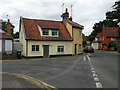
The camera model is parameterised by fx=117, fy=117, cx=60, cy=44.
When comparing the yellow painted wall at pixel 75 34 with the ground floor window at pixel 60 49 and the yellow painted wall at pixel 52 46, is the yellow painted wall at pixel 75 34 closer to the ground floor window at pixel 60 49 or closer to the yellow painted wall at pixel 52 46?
the yellow painted wall at pixel 52 46

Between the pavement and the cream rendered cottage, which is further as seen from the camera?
the cream rendered cottage

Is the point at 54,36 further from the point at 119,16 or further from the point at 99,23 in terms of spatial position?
the point at 99,23

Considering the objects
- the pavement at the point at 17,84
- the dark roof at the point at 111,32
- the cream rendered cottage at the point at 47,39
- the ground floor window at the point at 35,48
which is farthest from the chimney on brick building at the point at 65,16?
the dark roof at the point at 111,32

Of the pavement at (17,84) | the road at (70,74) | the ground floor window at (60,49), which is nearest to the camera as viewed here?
the pavement at (17,84)

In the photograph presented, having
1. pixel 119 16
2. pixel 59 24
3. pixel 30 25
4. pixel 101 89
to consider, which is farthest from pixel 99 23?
pixel 101 89

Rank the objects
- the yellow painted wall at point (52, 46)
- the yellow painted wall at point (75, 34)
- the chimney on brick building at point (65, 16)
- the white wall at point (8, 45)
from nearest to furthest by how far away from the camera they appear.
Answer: the yellow painted wall at point (52, 46)
the white wall at point (8, 45)
the yellow painted wall at point (75, 34)
the chimney on brick building at point (65, 16)

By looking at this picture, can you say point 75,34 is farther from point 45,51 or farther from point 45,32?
point 45,51

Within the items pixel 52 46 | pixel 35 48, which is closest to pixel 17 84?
pixel 35 48

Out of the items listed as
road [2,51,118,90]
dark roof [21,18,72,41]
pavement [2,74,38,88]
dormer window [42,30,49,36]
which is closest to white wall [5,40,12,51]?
dark roof [21,18,72,41]

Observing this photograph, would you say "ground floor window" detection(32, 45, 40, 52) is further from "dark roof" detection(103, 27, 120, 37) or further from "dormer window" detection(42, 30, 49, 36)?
"dark roof" detection(103, 27, 120, 37)

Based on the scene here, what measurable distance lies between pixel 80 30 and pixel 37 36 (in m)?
10.1

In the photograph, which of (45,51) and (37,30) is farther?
(37,30)

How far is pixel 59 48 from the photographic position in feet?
72.0

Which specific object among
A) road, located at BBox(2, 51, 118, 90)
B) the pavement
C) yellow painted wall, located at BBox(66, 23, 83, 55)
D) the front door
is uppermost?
yellow painted wall, located at BBox(66, 23, 83, 55)
